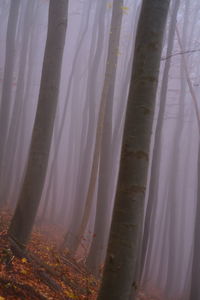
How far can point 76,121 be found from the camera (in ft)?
71.8

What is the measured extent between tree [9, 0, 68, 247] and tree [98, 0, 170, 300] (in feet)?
7.53

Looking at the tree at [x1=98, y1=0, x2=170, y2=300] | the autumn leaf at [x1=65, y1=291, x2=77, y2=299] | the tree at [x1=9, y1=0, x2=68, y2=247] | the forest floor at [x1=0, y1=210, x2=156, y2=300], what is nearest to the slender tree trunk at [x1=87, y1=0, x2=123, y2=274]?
the forest floor at [x1=0, y1=210, x2=156, y2=300]

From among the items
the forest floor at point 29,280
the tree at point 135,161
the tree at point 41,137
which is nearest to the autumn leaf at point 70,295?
the forest floor at point 29,280

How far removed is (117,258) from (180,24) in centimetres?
1461

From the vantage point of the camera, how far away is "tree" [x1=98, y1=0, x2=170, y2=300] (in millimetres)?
2520

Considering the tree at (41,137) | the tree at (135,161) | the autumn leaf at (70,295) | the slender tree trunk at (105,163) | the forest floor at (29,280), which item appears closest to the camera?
the tree at (135,161)

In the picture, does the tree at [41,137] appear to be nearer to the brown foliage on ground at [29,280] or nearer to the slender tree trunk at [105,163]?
the brown foliage on ground at [29,280]

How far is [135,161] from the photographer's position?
257 cm

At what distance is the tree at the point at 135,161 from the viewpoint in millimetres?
2520

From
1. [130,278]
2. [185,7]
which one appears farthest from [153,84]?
[185,7]

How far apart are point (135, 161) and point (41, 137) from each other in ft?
8.16

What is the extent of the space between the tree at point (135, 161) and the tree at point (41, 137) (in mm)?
2295

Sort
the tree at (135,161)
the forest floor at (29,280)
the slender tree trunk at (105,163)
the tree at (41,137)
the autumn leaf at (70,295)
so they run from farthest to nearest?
the slender tree trunk at (105,163), the tree at (41,137), the autumn leaf at (70,295), the forest floor at (29,280), the tree at (135,161)

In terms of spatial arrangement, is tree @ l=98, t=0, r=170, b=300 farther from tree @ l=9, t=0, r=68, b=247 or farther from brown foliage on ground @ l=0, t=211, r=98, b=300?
tree @ l=9, t=0, r=68, b=247
